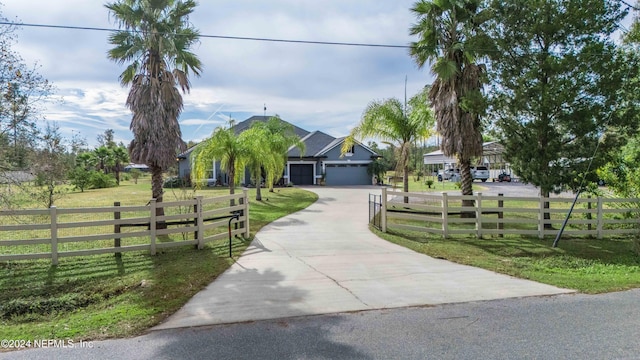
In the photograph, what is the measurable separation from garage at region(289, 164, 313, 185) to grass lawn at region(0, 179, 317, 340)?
86.2ft

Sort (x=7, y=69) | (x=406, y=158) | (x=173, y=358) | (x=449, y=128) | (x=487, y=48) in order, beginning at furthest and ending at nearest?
(x=406, y=158) < (x=449, y=128) < (x=487, y=48) < (x=7, y=69) < (x=173, y=358)

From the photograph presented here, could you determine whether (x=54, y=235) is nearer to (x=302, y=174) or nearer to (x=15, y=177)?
(x=15, y=177)

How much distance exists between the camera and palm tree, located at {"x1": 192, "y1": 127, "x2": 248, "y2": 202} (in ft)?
53.0

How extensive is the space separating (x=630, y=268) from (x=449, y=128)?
6.81 m

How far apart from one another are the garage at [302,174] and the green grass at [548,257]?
2426 cm

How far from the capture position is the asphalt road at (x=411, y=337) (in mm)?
3783

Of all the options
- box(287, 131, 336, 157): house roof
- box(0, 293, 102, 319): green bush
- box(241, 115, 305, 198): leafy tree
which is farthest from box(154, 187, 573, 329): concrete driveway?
box(287, 131, 336, 157): house roof

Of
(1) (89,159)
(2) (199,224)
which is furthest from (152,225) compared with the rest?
(1) (89,159)

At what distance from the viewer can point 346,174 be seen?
35.6 metres

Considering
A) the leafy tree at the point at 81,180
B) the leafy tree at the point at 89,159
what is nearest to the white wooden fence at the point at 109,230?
the leafy tree at the point at 81,180

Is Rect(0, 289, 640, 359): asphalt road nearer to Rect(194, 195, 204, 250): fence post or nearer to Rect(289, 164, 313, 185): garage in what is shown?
Rect(194, 195, 204, 250): fence post

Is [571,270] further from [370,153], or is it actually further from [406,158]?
[370,153]

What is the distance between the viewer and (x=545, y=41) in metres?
10.9

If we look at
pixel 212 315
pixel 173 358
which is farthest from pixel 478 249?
pixel 173 358
